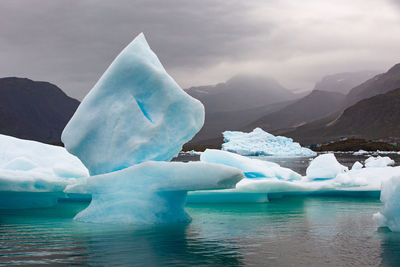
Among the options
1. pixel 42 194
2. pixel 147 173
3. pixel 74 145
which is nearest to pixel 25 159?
pixel 42 194

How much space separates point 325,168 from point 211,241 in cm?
1023

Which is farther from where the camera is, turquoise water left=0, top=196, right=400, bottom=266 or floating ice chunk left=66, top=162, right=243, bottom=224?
floating ice chunk left=66, top=162, right=243, bottom=224

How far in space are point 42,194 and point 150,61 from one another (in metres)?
5.63

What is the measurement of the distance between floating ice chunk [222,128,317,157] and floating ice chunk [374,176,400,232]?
56.7 metres

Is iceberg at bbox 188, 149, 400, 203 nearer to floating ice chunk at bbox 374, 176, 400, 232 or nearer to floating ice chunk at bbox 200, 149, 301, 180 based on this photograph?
floating ice chunk at bbox 200, 149, 301, 180

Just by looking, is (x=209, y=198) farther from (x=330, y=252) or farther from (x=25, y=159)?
(x=330, y=252)

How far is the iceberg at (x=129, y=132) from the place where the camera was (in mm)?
10914

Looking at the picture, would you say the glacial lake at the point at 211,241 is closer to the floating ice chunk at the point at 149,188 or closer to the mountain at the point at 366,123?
the floating ice chunk at the point at 149,188

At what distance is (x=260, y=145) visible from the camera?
68.9 meters

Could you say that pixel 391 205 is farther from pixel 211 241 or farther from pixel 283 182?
pixel 283 182

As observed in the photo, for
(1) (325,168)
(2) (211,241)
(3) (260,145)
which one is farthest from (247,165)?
(3) (260,145)

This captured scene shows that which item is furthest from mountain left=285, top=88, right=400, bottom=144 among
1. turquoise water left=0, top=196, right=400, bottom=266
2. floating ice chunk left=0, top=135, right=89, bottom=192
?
turquoise water left=0, top=196, right=400, bottom=266

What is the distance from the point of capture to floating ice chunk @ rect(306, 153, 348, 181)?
1822 cm

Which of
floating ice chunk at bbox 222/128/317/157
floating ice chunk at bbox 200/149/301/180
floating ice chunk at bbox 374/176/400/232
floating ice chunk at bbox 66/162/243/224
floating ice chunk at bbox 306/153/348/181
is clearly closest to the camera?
floating ice chunk at bbox 374/176/400/232
